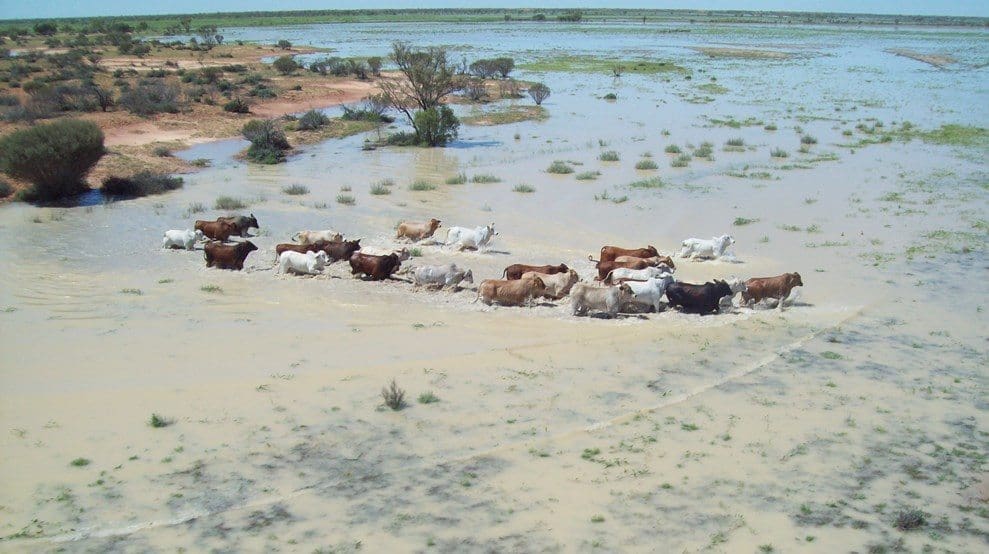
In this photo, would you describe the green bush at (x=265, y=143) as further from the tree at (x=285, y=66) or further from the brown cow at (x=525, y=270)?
the tree at (x=285, y=66)

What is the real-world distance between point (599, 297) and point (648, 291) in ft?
2.67

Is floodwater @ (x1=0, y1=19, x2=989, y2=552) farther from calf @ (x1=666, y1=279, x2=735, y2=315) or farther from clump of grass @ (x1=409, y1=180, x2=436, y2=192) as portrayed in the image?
clump of grass @ (x1=409, y1=180, x2=436, y2=192)

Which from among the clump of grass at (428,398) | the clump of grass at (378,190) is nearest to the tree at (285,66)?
the clump of grass at (378,190)

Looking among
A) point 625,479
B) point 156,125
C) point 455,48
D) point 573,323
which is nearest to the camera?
point 625,479

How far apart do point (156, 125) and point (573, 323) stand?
2725 centimetres

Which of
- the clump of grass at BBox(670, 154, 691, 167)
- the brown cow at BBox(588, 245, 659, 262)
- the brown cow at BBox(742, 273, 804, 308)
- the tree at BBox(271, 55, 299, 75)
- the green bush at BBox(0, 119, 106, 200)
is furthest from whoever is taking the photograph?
the tree at BBox(271, 55, 299, 75)

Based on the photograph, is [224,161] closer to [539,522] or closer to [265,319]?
[265,319]

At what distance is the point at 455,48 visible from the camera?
269ft

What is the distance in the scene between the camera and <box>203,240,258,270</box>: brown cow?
14.8 m

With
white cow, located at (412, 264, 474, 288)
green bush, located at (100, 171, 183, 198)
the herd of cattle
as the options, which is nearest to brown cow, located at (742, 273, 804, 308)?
the herd of cattle

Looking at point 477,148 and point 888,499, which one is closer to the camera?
point 888,499

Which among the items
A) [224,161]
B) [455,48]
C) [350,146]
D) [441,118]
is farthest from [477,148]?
[455,48]

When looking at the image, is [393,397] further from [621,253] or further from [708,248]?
[708,248]

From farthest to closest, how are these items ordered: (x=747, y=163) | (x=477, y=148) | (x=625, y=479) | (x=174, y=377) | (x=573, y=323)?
(x=477, y=148), (x=747, y=163), (x=573, y=323), (x=174, y=377), (x=625, y=479)
